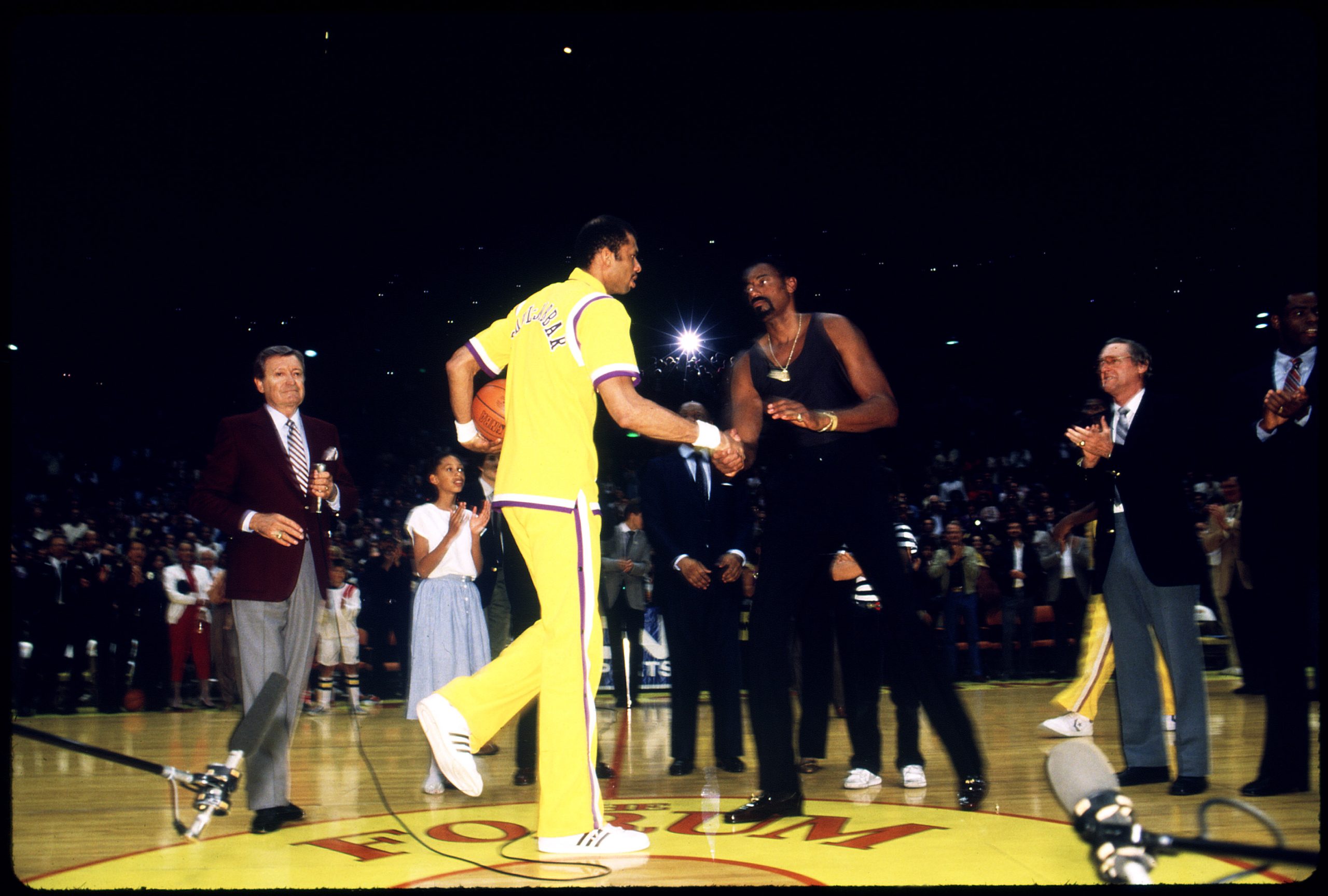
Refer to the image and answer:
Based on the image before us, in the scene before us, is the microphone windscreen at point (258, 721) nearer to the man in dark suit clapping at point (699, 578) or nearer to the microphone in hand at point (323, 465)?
the microphone in hand at point (323, 465)

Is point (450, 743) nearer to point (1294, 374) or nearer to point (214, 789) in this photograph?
point (214, 789)

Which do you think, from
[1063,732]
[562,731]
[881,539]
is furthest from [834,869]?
[1063,732]

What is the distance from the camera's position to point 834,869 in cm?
262

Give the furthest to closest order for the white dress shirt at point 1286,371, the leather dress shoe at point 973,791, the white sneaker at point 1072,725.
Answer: the white sneaker at point 1072,725
the white dress shirt at point 1286,371
the leather dress shoe at point 973,791

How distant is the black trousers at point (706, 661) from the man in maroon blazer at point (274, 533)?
6.05 feet

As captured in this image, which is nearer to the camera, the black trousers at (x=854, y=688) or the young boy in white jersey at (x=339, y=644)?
the black trousers at (x=854, y=688)

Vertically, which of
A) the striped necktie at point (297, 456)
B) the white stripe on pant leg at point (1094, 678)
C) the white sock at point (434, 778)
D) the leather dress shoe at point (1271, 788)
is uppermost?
the striped necktie at point (297, 456)

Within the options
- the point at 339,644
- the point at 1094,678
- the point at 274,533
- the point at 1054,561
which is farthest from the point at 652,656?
the point at 274,533

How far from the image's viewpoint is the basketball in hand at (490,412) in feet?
12.0

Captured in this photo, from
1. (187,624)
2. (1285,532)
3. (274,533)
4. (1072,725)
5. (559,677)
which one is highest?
(274,533)

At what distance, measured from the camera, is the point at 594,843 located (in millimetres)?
2775

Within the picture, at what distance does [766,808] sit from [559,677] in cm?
91

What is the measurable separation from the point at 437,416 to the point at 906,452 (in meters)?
9.58

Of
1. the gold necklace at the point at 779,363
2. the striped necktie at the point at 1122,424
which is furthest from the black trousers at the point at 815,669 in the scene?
the striped necktie at the point at 1122,424
